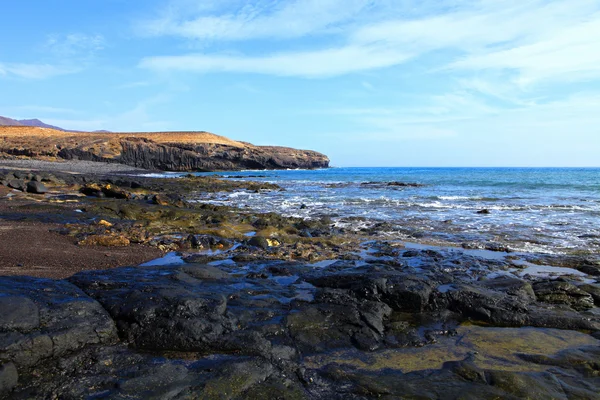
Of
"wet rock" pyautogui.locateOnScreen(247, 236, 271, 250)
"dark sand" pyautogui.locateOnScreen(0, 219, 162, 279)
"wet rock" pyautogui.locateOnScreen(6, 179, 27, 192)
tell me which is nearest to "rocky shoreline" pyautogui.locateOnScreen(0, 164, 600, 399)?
"dark sand" pyautogui.locateOnScreen(0, 219, 162, 279)

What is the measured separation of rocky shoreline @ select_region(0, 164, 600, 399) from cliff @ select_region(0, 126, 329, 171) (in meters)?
71.8

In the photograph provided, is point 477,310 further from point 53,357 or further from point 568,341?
point 53,357

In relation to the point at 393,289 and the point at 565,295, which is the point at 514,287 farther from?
the point at 393,289

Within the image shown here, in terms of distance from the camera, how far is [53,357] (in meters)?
4.22

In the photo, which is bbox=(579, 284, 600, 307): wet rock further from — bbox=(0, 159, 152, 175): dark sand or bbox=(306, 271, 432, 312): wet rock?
bbox=(0, 159, 152, 175): dark sand

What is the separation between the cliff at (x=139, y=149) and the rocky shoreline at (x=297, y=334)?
71800mm

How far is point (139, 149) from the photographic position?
3027 inches

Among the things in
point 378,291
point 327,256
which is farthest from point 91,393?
point 327,256

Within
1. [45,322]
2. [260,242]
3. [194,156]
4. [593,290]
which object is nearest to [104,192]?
[260,242]

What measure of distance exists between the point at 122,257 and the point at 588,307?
9.85 meters

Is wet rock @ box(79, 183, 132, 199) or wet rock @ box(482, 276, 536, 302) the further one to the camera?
wet rock @ box(79, 183, 132, 199)

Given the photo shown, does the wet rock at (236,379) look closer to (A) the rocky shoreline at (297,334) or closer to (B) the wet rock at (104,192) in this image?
(A) the rocky shoreline at (297,334)

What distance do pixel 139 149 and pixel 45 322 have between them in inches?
3098

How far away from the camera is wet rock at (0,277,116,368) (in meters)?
4.07
